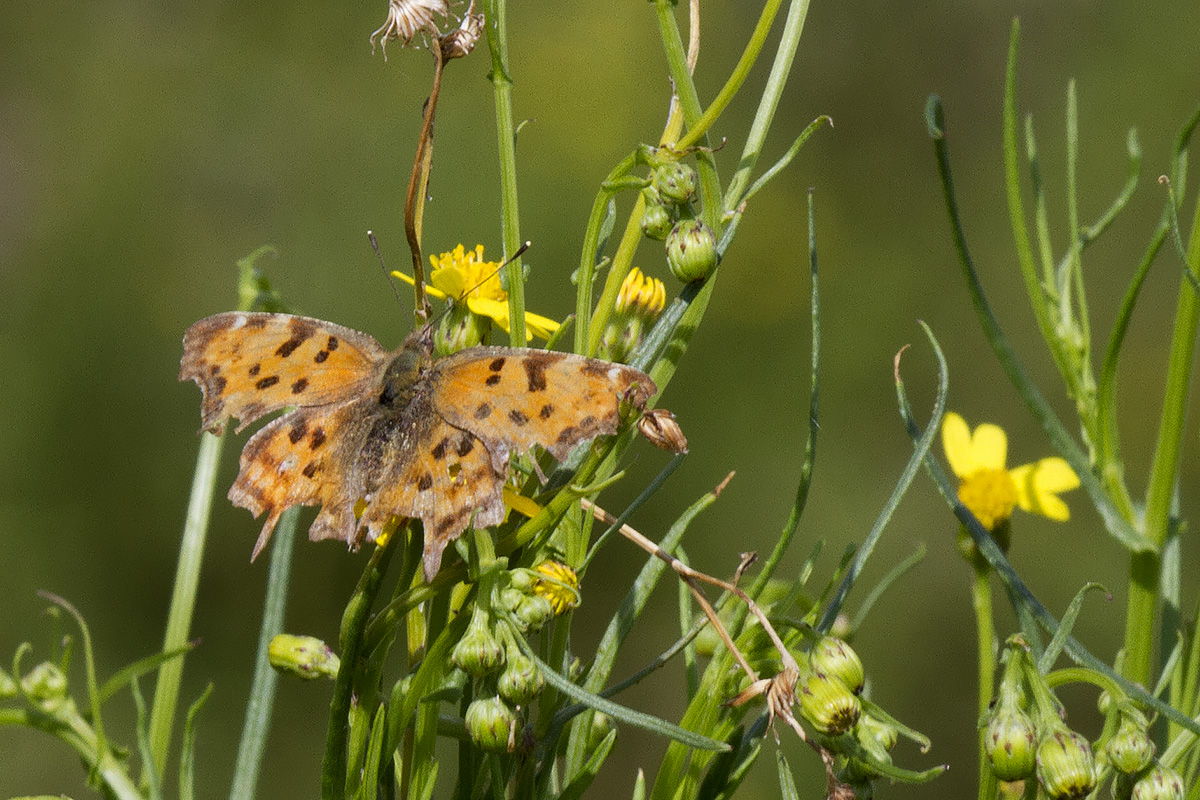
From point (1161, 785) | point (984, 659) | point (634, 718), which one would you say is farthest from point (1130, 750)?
point (634, 718)

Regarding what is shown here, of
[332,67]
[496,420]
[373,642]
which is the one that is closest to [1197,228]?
[496,420]

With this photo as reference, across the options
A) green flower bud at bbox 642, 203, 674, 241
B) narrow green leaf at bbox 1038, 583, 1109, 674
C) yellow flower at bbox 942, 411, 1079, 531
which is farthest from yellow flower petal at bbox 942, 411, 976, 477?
green flower bud at bbox 642, 203, 674, 241

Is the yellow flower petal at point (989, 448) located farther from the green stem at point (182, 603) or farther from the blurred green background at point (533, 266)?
the blurred green background at point (533, 266)

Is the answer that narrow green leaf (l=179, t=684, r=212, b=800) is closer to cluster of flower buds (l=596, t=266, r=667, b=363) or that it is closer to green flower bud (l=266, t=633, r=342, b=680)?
green flower bud (l=266, t=633, r=342, b=680)

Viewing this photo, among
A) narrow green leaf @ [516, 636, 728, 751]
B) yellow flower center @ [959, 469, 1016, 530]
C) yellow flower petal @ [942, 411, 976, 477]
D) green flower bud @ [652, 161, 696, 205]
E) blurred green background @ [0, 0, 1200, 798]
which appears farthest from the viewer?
blurred green background @ [0, 0, 1200, 798]

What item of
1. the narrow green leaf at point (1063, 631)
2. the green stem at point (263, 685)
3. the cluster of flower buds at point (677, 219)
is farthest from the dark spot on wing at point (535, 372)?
the narrow green leaf at point (1063, 631)

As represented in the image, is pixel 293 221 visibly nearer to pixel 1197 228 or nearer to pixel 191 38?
pixel 191 38
